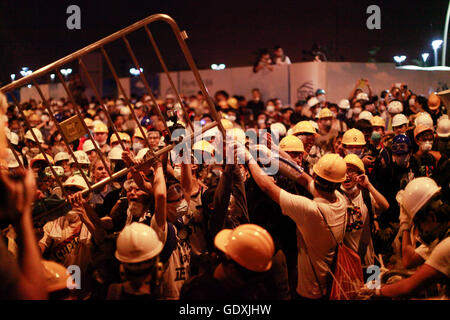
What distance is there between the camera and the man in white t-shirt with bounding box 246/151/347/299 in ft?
11.0

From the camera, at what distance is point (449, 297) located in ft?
9.27

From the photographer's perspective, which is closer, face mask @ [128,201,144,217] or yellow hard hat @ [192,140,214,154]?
face mask @ [128,201,144,217]

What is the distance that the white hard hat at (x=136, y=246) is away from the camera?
2.67m

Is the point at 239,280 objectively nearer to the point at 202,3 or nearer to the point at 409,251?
the point at 409,251

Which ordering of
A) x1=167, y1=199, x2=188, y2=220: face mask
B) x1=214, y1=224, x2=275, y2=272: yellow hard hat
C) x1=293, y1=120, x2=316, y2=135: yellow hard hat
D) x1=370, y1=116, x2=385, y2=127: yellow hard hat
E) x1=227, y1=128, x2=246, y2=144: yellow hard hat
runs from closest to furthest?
x1=214, y1=224, x2=275, y2=272: yellow hard hat
x1=167, y1=199, x2=188, y2=220: face mask
x1=227, y1=128, x2=246, y2=144: yellow hard hat
x1=293, y1=120, x2=316, y2=135: yellow hard hat
x1=370, y1=116, x2=385, y2=127: yellow hard hat

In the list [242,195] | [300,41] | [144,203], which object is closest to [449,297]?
[242,195]

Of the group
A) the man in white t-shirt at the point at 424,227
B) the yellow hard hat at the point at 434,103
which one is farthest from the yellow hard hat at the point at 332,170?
the yellow hard hat at the point at 434,103

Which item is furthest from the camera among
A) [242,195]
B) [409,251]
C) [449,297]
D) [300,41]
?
[300,41]

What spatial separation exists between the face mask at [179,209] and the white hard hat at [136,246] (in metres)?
0.82

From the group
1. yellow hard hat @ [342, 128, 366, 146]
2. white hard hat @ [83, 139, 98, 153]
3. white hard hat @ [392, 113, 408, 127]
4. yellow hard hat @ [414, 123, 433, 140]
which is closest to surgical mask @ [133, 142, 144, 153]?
white hard hat @ [83, 139, 98, 153]

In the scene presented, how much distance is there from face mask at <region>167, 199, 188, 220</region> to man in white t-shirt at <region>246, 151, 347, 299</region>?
0.71 metres

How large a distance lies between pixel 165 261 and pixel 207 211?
0.76 m

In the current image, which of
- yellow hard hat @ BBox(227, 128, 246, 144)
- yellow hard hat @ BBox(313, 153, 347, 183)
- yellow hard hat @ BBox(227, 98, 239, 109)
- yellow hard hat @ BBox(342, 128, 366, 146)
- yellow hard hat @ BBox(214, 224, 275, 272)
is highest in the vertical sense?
yellow hard hat @ BBox(227, 128, 246, 144)

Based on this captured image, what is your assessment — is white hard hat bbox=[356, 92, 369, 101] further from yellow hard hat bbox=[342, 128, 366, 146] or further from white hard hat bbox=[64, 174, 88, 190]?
white hard hat bbox=[64, 174, 88, 190]
